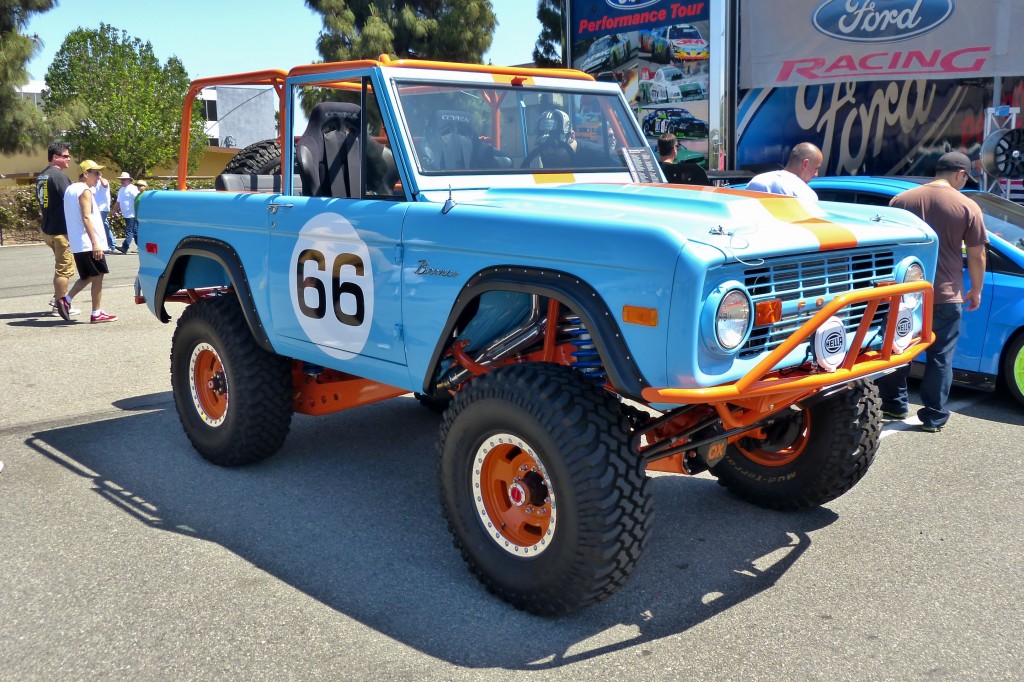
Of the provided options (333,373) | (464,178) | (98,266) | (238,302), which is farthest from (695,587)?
(98,266)

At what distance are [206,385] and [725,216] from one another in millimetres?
3398

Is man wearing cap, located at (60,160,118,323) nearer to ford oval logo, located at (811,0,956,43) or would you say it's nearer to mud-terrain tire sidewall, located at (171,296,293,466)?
mud-terrain tire sidewall, located at (171,296,293,466)

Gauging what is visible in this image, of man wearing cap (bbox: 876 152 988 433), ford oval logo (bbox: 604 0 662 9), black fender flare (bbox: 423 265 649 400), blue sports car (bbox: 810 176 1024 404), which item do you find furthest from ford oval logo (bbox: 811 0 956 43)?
black fender flare (bbox: 423 265 649 400)

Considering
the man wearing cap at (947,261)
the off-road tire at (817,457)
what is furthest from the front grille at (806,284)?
the man wearing cap at (947,261)

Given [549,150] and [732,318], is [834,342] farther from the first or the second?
[549,150]

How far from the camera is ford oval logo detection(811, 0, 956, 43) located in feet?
33.7

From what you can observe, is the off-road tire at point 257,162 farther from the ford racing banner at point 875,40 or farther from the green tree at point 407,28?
the green tree at point 407,28

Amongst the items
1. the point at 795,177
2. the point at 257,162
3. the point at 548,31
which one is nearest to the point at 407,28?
the point at 548,31

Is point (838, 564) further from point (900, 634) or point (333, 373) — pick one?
point (333, 373)

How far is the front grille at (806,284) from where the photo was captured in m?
3.46

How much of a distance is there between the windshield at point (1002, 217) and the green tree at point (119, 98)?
42441mm

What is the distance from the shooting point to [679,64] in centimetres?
1120

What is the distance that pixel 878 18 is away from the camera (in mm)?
10539

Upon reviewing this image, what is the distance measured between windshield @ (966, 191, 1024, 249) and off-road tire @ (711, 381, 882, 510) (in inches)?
121
